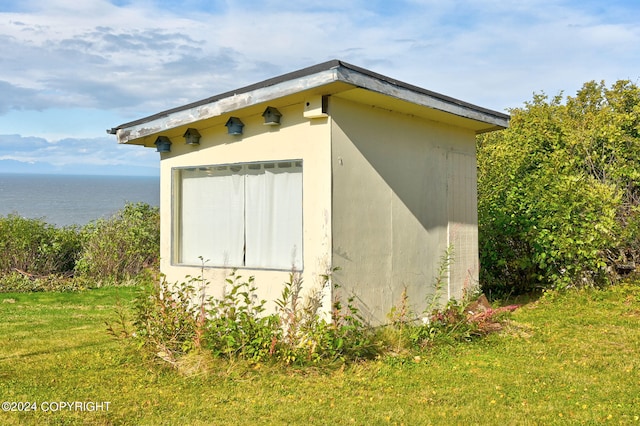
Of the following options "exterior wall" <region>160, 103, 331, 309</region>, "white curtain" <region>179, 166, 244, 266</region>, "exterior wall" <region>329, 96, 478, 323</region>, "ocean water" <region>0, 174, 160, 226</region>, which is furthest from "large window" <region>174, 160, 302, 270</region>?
"ocean water" <region>0, 174, 160, 226</region>

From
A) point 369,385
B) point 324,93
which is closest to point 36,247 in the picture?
point 324,93

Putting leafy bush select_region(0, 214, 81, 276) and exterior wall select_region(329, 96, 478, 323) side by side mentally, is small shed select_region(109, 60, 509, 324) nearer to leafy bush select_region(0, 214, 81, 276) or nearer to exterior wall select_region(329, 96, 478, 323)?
exterior wall select_region(329, 96, 478, 323)

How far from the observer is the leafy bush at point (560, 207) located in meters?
9.95

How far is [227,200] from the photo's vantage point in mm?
7547

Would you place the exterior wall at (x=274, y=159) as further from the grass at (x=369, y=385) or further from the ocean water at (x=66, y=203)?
the ocean water at (x=66, y=203)

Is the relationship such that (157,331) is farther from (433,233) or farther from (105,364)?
(433,233)

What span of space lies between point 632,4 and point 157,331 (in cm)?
938

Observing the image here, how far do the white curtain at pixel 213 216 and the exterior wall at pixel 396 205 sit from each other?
1.49 m

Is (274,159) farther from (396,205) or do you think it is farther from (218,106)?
(396,205)

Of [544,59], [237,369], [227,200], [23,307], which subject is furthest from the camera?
[544,59]

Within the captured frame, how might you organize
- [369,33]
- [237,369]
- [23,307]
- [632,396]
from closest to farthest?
[632,396] → [237,369] → [369,33] → [23,307]

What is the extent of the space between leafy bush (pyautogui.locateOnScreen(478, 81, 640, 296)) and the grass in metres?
2.03

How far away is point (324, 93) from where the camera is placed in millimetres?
6348

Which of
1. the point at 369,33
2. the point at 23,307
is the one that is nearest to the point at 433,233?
the point at 369,33
